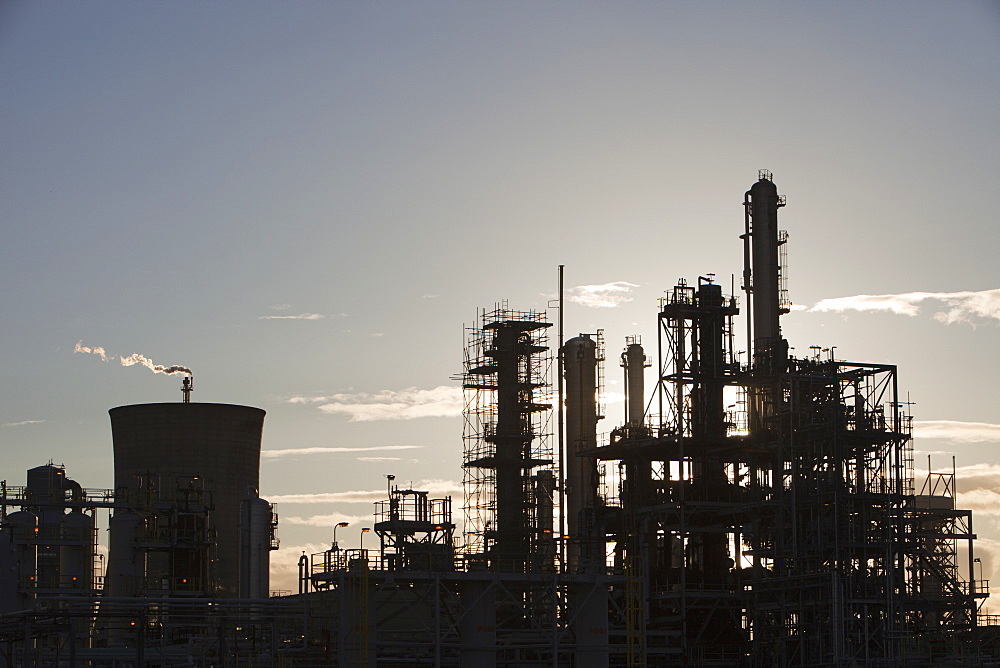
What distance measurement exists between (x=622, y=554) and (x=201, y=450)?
24813 mm

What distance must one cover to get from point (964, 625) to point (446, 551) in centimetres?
2089

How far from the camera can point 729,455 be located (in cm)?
6256

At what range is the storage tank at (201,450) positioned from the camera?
251ft

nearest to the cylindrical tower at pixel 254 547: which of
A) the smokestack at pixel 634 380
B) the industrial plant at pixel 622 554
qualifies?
the industrial plant at pixel 622 554

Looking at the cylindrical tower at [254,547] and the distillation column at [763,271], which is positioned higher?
the distillation column at [763,271]

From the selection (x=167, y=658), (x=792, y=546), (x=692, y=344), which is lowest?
(x=167, y=658)

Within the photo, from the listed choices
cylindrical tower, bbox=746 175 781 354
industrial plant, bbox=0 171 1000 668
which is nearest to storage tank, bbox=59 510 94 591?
industrial plant, bbox=0 171 1000 668

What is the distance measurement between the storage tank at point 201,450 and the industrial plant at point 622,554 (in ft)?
8.93

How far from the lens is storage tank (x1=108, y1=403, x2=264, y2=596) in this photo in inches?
3009

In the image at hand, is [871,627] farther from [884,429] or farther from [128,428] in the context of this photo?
[128,428]

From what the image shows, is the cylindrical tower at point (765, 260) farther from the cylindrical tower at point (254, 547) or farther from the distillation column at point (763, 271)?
the cylindrical tower at point (254, 547)

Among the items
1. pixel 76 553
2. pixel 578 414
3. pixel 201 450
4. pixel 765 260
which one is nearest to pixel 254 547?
pixel 76 553

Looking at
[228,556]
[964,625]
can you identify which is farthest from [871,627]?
[228,556]

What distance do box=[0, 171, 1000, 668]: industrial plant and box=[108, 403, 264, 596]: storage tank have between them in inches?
107
